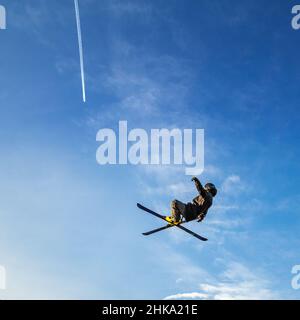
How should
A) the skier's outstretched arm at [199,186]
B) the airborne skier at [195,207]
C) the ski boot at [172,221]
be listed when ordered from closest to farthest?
the skier's outstretched arm at [199,186], the airborne skier at [195,207], the ski boot at [172,221]

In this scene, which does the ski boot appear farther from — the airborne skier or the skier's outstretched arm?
the skier's outstretched arm

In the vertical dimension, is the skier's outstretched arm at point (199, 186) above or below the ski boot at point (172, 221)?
above

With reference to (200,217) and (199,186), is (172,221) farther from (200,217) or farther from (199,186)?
(199,186)

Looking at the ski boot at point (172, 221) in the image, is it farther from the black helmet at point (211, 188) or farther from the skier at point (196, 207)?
the black helmet at point (211, 188)

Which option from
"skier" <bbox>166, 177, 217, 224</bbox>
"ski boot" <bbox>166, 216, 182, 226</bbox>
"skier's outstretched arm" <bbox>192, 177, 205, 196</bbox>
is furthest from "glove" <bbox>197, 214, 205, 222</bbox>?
→ "skier's outstretched arm" <bbox>192, 177, 205, 196</bbox>

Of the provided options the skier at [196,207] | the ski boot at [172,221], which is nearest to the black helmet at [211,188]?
the skier at [196,207]

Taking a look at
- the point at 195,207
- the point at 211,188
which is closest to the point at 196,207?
the point at 195,207

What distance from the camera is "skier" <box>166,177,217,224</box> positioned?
64.6ft

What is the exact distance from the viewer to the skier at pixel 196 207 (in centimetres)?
1969
